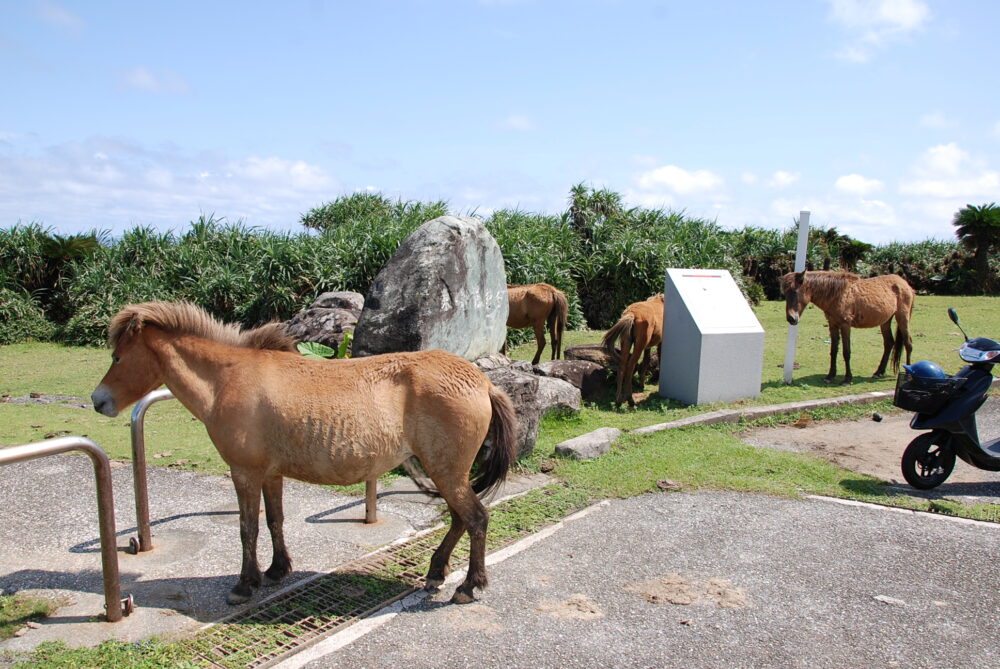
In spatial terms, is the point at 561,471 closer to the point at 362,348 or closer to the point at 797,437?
the point at 362,348

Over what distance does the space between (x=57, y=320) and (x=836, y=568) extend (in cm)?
1712

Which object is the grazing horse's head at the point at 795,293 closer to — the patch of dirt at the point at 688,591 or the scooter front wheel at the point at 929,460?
the scooter front wheel at the point at 929,460

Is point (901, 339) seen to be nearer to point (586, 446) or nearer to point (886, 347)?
point (886, 347)

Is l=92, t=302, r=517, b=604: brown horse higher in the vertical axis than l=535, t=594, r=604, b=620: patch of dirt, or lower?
higher

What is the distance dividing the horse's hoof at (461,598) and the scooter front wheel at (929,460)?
4.29 meters

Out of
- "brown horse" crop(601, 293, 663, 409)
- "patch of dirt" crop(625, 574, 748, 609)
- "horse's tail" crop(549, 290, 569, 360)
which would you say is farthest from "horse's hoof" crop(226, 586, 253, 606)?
"horse's tail" crop(549, 290, 569, 360)

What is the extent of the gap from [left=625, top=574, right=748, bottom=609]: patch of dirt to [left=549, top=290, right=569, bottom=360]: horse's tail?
8531 mm

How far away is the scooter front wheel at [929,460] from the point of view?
20.7 ft

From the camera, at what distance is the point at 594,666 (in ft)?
11.7

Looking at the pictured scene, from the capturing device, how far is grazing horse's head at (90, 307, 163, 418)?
427 centimetres

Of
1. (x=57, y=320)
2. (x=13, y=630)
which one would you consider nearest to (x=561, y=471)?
(x=13, y=630)

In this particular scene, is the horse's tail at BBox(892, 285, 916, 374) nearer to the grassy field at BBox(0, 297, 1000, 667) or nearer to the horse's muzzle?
the grassy field at BBox(0, 297, 1000, 667)

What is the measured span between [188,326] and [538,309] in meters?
8.82

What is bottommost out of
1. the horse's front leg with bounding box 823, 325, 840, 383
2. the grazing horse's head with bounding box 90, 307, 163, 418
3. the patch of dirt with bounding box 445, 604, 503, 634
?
the patch of dirt with bounding box 445, 604, 503, 634
